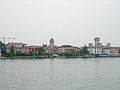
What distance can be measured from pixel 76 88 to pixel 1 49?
1991 inches

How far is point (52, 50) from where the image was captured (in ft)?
290

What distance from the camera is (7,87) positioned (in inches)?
562

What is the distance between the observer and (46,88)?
14.0 metres

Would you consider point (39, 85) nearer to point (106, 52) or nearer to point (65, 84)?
point (65, 84)

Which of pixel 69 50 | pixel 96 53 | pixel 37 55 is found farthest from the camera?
pixel 96 53

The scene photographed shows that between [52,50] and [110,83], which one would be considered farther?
[52,50]

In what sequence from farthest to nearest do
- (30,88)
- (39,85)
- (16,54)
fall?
(16,54) < (39,85) < (30,88)

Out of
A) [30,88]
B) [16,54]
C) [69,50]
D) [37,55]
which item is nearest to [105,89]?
[30,88]

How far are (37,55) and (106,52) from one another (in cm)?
3675

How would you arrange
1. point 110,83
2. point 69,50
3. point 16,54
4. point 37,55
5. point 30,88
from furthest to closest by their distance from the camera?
1. point 69,50
2. point 37,55
3. point 16,54
4. point 110,83
5. point 30,88

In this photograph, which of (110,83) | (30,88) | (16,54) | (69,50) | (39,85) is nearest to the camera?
(30,88)

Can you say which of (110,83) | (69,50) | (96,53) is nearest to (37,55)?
(69,50)

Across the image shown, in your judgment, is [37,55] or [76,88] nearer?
[76,88]

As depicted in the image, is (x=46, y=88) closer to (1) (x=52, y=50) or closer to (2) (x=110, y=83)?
(2) (x=110, y=83)
